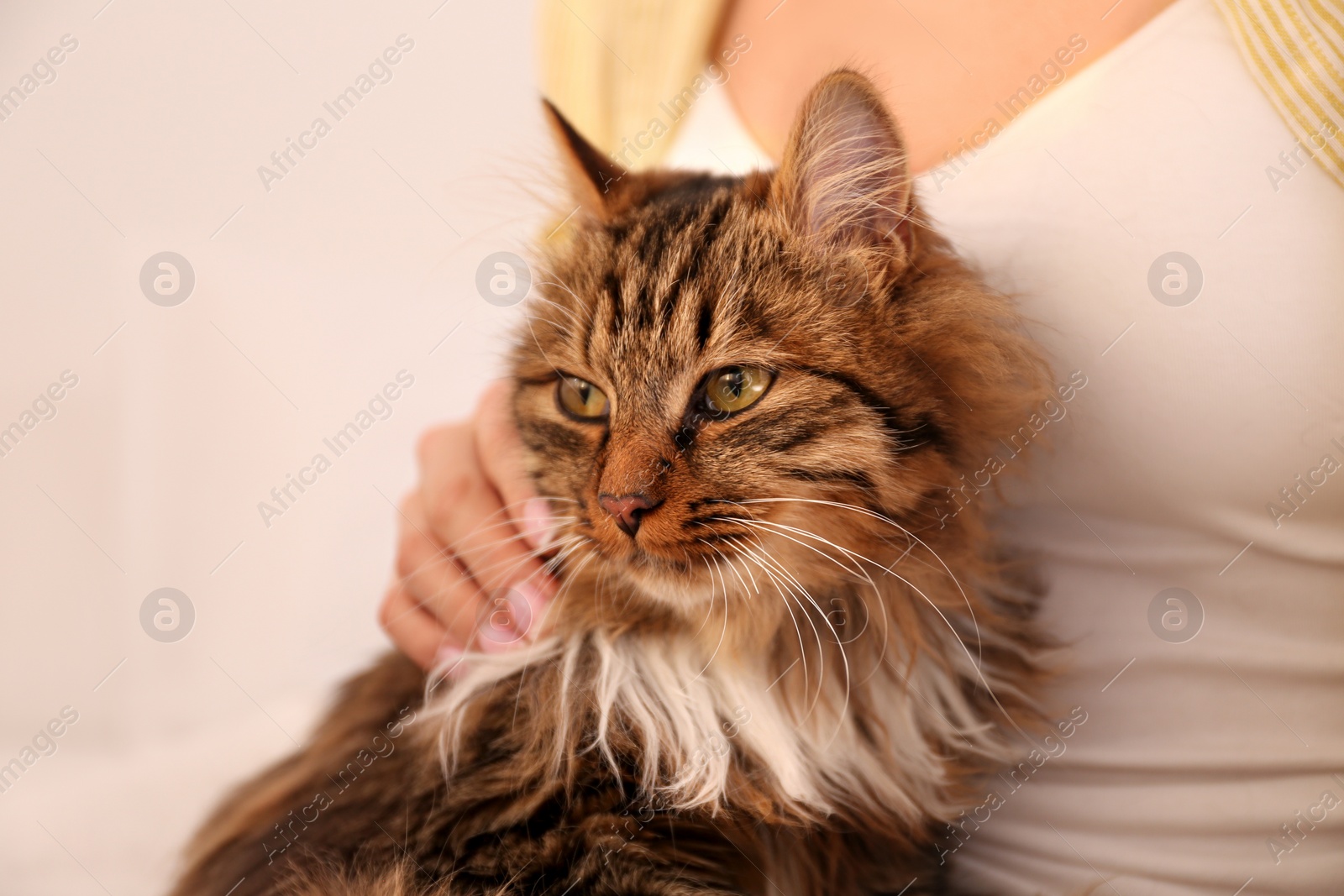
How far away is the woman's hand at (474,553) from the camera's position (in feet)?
4.00

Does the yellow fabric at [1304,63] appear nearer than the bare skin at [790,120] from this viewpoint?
Yes

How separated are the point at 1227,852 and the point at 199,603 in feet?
7.18

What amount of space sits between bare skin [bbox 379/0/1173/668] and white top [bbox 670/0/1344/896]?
0.09 m

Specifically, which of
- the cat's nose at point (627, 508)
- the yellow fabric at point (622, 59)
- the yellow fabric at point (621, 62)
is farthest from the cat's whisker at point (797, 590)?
the yellow fabric at point (621, 62)

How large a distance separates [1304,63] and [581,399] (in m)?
0.90

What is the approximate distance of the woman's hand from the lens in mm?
1221

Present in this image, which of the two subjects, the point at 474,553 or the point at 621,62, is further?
the point at 621,62

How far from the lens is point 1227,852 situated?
42.5 inches

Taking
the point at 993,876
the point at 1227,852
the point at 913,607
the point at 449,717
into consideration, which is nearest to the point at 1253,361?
the point at 913,607

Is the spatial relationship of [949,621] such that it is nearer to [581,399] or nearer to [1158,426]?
[1158,426]

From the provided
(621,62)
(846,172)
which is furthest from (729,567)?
(621,62)

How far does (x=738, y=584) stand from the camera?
1007 mm

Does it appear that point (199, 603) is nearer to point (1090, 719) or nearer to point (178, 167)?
point (178, 167)

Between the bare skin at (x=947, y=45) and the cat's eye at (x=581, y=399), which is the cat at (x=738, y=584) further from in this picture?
the bare skin at (x=947, y=45)
